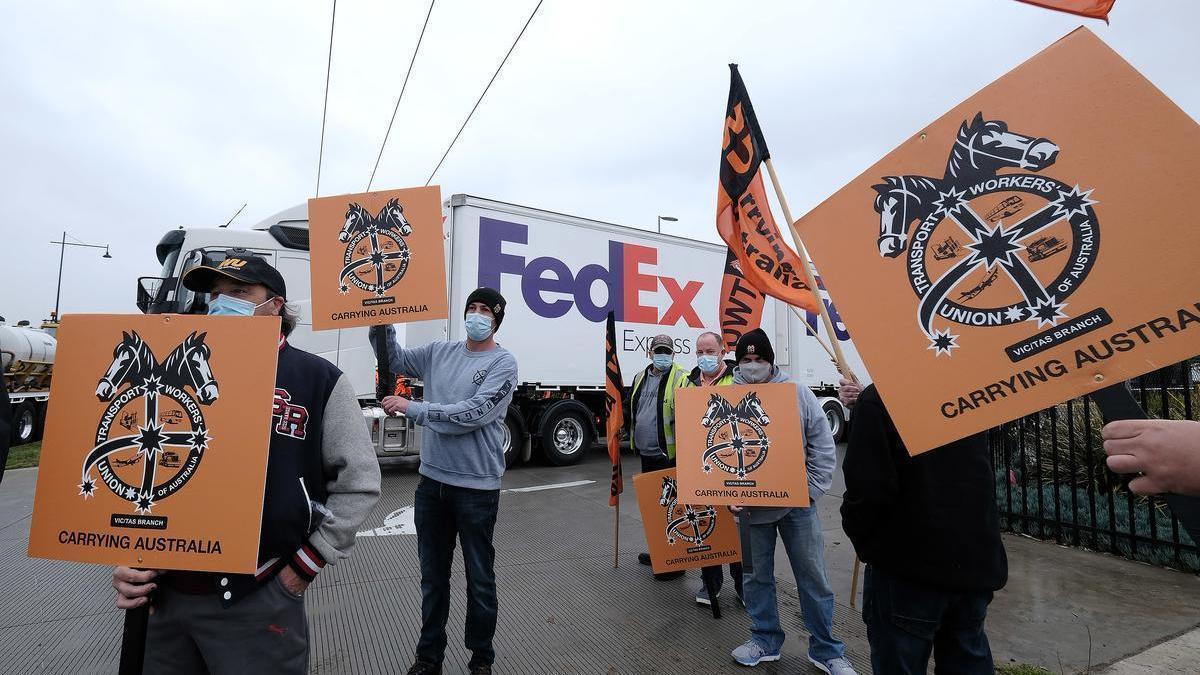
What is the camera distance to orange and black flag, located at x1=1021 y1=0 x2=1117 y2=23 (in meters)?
1.94

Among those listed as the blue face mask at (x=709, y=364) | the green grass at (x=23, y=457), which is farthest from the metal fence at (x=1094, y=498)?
the green grass at (x=23, y=457)

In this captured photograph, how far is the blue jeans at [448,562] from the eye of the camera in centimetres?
296

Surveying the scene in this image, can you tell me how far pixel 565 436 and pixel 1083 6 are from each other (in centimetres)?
862

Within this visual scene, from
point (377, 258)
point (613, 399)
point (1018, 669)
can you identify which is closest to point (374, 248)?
point (377, 258)

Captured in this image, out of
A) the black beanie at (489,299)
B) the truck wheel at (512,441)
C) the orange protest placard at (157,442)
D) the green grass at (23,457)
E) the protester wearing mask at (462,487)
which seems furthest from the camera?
the green grass at (23,457)

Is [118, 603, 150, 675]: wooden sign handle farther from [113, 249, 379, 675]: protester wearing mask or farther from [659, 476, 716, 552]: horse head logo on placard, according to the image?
[659, 476, 716, 552]: horse head logo on placard

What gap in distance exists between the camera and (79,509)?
Result: 4.94 feet

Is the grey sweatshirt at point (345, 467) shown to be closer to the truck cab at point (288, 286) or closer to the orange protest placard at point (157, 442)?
the orange protest placard at point (157, 442)

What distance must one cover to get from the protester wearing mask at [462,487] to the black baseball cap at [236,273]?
972mm

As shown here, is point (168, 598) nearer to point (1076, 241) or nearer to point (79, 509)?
point (79, 509)

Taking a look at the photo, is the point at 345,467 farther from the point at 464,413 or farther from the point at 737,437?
the point at 737,437

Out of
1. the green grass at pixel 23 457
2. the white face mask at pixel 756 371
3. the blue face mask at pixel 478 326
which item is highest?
the blue face mask at pixel 478 326

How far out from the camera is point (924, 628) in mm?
2010

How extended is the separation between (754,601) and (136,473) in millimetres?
2949
